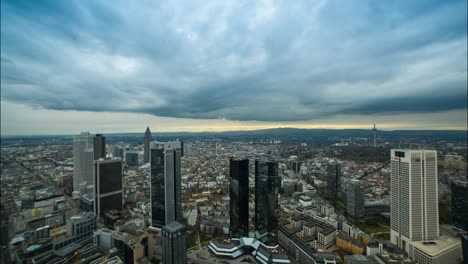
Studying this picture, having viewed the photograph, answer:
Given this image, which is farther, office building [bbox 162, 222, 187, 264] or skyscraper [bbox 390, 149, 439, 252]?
skyscraper [bbox 390, 149, 439, 252]

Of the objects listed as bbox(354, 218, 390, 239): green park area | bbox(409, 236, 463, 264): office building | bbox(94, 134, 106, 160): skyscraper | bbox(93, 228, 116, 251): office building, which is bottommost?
bbox(354, 218, 390, 239): green park area

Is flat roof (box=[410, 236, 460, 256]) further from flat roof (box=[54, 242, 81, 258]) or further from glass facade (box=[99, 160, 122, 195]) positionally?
glass facade (box=[99, 160, 122, 195])

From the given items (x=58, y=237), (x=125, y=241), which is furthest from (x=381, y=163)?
(x=58, y=237)

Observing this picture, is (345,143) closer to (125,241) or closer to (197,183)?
(197,183)

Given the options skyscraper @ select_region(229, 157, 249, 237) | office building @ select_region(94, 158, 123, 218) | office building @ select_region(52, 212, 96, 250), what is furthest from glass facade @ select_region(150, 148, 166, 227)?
skyscraper @ select_region(229, 157, 249, 237)

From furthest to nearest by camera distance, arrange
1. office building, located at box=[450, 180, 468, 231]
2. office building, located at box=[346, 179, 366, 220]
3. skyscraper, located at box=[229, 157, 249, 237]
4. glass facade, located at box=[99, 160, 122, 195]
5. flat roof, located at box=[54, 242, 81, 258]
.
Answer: glass facade, located at box=[99, 160, 122, 195] → office building, located at box=[346, 179, 366, 220] → skyscraper, located at box=[229, 157, 249, 237] → flat roof, located at box=[54, 242, 81, 258] → office building, located at box=[450, 180, 468, 231]

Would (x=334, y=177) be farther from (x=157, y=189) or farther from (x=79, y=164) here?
(x=79, y=164)

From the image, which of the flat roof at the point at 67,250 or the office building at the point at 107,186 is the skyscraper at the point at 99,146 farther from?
the flat roof at the point at 67,250

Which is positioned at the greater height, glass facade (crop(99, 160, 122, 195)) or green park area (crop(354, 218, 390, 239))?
glass facade (crop(99, 160, 122, 195))
